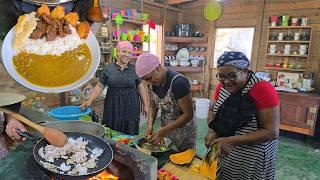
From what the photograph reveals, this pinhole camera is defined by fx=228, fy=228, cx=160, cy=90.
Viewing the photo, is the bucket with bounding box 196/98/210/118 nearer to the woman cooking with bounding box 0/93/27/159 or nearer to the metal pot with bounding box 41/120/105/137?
the metal pot with bounding box 41/120/105/137

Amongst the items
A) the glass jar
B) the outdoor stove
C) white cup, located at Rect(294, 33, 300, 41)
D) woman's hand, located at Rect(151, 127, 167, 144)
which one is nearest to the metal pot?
the outdoor stove

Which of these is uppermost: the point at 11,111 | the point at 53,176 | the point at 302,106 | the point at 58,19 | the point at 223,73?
the point at 58,19

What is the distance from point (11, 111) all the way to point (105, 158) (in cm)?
47

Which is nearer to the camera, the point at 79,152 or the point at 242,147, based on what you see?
the point at 79,152

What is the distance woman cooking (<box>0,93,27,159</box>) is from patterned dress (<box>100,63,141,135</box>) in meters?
1.33

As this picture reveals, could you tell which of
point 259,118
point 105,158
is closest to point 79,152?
point 105,158

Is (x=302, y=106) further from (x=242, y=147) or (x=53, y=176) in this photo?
(x=53, y=176)

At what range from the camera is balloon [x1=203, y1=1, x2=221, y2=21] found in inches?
189

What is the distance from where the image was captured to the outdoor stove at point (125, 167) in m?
0.85

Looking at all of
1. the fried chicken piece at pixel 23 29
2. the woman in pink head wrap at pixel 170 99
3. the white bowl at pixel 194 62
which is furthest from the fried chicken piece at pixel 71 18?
the white bowl at pixel 194 62

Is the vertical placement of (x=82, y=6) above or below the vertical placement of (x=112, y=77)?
above

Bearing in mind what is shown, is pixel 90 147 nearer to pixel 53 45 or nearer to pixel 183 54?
pixel 53 45

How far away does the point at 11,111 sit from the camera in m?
1.01

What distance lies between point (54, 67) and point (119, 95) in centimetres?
158
